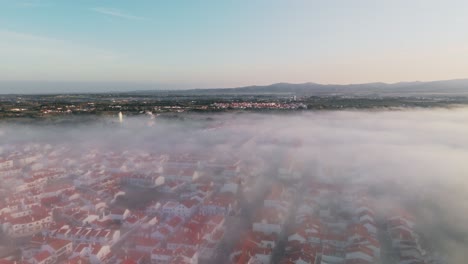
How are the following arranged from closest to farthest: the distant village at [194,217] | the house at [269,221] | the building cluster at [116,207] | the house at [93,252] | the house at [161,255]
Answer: the house at [161,255]
the house at [93,252]
the distant village at [194,217]
the building cluster at [116,207]
the house at [269,221]

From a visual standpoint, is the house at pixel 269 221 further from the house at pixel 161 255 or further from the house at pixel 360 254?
the house at pixel 161 255

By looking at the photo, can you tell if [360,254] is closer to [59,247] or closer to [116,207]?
[59,247]

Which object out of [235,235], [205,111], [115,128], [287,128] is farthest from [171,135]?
[235,235]

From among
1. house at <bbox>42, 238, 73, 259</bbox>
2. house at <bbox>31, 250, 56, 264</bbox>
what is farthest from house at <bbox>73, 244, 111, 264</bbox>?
house at <bbox>31, 250, 56, 264</bbox>

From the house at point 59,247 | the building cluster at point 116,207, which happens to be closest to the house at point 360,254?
the building cluster at point 116,207

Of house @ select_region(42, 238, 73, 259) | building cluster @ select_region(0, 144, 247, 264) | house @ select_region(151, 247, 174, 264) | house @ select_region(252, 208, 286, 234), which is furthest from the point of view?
house @ select_region(252, 208, 286, 234)

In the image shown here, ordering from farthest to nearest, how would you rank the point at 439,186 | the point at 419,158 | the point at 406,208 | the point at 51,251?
the point at 419,158, the point at 439,186, the point at 406,208, the point at 51,251

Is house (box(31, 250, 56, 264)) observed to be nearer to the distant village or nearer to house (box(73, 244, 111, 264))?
the distant village

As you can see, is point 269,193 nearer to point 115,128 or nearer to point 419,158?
point 419,158

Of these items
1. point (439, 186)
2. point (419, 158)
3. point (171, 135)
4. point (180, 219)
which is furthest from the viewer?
point (171, 135)
